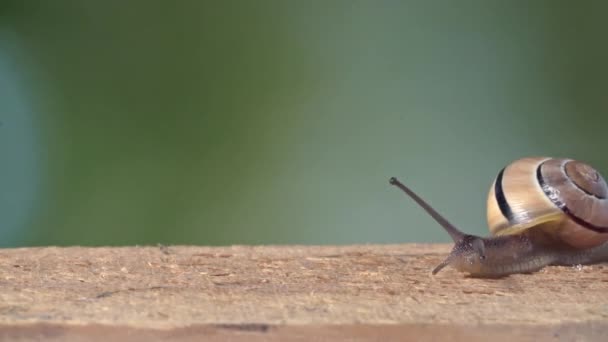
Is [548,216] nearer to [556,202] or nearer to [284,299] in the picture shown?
[556,202]

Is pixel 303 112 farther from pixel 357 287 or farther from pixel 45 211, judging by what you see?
pixel 357 287

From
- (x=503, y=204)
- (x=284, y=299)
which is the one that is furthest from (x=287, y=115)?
(x=284, y=299)

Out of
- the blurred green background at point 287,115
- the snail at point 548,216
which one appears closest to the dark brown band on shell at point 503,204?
the snail at point 548,216

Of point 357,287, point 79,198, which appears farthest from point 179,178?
point 357,287

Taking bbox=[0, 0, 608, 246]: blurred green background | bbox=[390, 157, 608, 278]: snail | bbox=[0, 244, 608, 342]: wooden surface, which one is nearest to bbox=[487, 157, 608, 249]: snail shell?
bbox=[390, 157, 608, 278]: snail

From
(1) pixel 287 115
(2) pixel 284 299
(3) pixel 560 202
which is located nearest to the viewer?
(2) pixel 284 299

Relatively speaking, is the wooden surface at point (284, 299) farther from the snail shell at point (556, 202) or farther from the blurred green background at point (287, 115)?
the blurred green background at point (287, 115)
